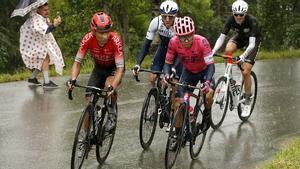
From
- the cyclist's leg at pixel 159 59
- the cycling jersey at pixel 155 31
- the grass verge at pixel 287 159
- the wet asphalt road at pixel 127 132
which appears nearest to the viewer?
the grass verge at pixel 287 159

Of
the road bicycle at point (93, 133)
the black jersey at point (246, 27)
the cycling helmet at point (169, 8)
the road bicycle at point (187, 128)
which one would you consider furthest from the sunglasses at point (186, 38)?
the black jersey at point (246, 27)

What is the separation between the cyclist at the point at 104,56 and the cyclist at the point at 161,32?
0.60m

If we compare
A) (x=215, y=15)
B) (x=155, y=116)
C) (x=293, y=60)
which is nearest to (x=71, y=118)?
(x=155, y=116)

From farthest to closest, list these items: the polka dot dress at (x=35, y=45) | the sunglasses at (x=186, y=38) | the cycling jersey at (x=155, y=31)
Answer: the polka dot dress at (x=35, y=45) → the cycling jersey at (x=155, y=31) → the sunglasses at (x=186, y=38)

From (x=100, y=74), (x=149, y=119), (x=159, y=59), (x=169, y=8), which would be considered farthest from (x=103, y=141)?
(x=169, y=8)

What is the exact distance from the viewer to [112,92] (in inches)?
288

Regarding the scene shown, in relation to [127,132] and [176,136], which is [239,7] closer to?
[127,132]

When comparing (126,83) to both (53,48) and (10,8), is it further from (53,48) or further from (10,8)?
(10,8)

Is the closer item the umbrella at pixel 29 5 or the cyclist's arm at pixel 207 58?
the cyclist's arm at pixel 207 58

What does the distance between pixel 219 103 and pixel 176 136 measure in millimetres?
2775

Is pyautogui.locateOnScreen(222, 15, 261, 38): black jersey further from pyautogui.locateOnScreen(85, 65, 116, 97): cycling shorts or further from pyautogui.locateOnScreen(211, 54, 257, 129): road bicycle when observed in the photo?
pyautogui.locateOnScreen(85, 65, 116, 97): cycling shorts

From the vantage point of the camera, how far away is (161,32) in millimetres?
9211

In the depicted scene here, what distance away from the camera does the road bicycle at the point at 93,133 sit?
7.09 meters

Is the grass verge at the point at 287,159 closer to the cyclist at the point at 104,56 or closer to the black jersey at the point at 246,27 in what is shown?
the cyclist at the point at 104,56
